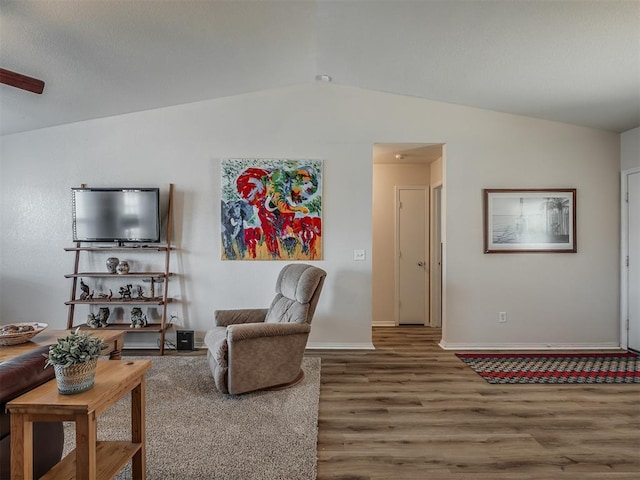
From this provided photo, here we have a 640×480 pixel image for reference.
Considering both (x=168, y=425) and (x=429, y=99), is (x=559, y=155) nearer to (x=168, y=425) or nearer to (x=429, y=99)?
(x=429, y=99)

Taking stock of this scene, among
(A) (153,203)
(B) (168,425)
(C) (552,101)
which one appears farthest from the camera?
(A) (153,203)

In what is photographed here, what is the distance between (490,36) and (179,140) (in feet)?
10.8

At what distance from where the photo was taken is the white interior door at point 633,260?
12.8 feet

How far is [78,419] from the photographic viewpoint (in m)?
1.29

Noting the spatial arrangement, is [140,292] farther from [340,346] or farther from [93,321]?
[340,346]

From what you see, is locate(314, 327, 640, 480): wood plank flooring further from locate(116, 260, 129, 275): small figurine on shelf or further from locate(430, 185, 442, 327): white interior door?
locate(116, 260, 129, 275): small figurine on shelf

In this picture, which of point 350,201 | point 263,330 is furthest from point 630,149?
point 263,330

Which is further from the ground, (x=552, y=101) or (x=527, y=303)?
(x=552, y=101)

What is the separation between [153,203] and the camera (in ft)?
12.7

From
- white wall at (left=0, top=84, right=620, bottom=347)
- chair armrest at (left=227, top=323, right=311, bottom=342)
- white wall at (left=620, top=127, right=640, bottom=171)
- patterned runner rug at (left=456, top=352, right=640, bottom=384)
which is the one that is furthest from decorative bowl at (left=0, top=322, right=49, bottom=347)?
white wall at (left=620, top=127, right=640, bottom=171)

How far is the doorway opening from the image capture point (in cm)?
525

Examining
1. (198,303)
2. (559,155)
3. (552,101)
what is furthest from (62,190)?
(559,155)

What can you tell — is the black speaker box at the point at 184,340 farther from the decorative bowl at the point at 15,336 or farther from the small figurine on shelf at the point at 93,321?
the decorative bowl at the point at 15,336

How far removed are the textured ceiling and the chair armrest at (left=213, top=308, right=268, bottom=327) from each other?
237 centimetres
